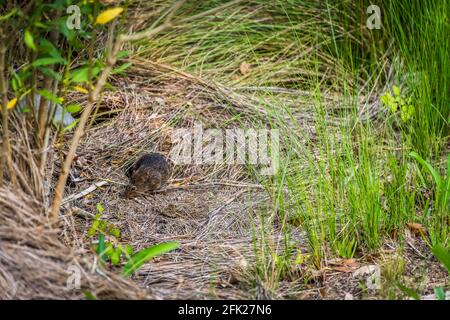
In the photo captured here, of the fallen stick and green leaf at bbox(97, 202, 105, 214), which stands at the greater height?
the fallen stick

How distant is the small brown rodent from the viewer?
3.71m

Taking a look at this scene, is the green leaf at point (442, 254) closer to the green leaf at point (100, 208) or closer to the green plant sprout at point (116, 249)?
the green plant sprout at point (116, 249)

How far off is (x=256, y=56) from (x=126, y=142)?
1.19 m

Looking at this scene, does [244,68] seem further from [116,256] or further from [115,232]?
[116,256]

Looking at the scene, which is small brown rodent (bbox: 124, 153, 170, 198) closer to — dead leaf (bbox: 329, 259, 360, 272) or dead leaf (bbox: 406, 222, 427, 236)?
dead leaf (bbox: 329, 259, 360, 272)

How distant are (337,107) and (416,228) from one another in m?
1.26

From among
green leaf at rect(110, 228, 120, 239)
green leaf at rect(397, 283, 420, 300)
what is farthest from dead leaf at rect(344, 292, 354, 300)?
green leaf at rect(110, 228, 120, 239)

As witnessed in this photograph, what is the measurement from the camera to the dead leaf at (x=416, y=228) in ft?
11.0

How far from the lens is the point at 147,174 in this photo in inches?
146

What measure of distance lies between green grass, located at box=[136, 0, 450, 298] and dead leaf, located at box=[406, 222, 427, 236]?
0.03 metres

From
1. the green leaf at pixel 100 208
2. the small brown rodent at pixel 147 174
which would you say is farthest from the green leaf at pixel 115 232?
the small brown rodent at pixel 147 174

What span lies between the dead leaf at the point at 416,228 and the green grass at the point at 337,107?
0.03 m

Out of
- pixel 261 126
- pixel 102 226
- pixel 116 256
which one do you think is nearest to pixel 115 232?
pixel 102 226

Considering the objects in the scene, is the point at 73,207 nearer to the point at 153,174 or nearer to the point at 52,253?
the point at 153,174
